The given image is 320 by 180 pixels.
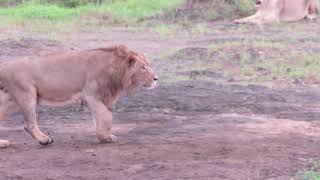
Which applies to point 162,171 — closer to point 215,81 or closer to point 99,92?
point 99,92

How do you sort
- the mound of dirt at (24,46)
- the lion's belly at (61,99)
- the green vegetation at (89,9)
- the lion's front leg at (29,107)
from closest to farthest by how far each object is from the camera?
the lion's front leg at (29,107) → the lion's belly at (61,99) → the mound of dirt at (24,46) → the green vegetation at (89,9)

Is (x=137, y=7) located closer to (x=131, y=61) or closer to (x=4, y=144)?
(x=131, y=61)

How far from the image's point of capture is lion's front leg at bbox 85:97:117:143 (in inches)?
289

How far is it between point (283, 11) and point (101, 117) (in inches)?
443

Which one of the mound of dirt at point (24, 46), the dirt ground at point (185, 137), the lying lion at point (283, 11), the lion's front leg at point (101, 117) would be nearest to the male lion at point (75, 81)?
the lion's front leg at point (101, 117)

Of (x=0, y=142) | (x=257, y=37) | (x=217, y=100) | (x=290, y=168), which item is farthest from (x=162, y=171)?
(x=257, y=37)

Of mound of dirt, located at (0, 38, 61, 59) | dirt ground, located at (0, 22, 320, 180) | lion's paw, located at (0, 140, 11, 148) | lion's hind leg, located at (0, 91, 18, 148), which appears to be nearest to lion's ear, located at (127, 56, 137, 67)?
dirt ground, located at (0, 22, 320, 180)

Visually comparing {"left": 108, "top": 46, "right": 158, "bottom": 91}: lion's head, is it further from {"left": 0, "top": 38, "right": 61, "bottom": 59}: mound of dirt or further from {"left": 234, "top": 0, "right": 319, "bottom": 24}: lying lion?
{"left": 234, "top": 0, "right": 319, "bottom": 24}: lying lion

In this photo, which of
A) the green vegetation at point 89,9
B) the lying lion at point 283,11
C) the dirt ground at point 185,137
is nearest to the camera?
the dirt ground at point 185,137

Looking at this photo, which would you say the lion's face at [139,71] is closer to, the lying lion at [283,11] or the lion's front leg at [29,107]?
the lion's front leg at [29,107]

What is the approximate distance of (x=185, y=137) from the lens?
768cm

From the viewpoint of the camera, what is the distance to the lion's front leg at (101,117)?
7.34 m

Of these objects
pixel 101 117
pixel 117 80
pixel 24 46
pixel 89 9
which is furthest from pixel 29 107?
pixel 89 9

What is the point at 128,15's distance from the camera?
18.6m
